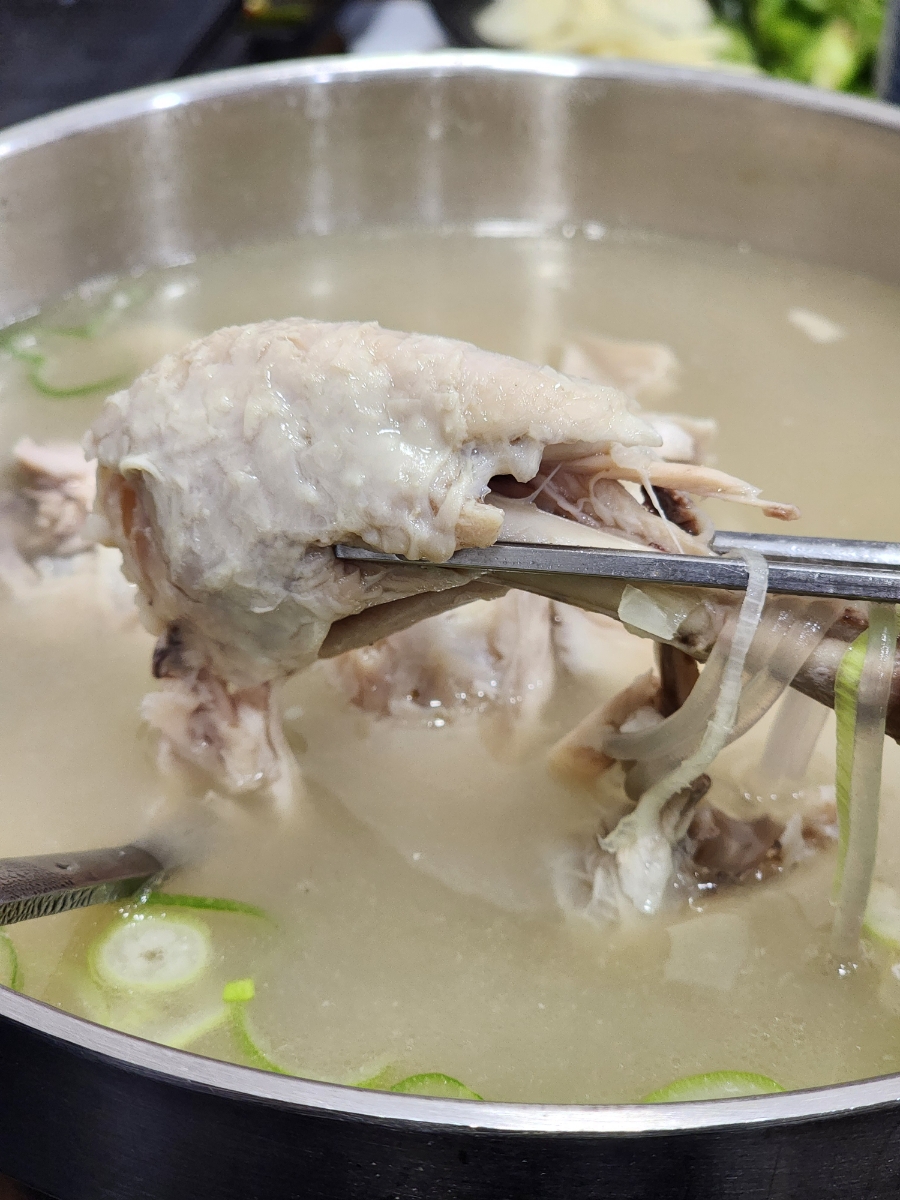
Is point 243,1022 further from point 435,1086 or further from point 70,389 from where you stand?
point 70,389

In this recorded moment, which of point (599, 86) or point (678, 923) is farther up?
point (599, 86)

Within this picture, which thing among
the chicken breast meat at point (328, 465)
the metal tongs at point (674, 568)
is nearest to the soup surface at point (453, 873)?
the chicken breast meat at point (328, 465)

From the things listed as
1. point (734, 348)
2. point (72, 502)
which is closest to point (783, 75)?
point (734, 348)

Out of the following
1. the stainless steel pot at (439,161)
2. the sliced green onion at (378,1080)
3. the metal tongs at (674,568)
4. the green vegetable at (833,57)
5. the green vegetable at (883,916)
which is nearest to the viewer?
the metal tongs at (674,568)

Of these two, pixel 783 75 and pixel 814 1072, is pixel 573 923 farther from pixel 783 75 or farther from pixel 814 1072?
pixel 783 75

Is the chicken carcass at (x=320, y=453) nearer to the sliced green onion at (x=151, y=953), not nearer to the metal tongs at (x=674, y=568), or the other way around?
the metal tongs at (x=674, y=568)

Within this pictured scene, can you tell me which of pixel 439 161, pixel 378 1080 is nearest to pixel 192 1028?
pixel 378 1080
